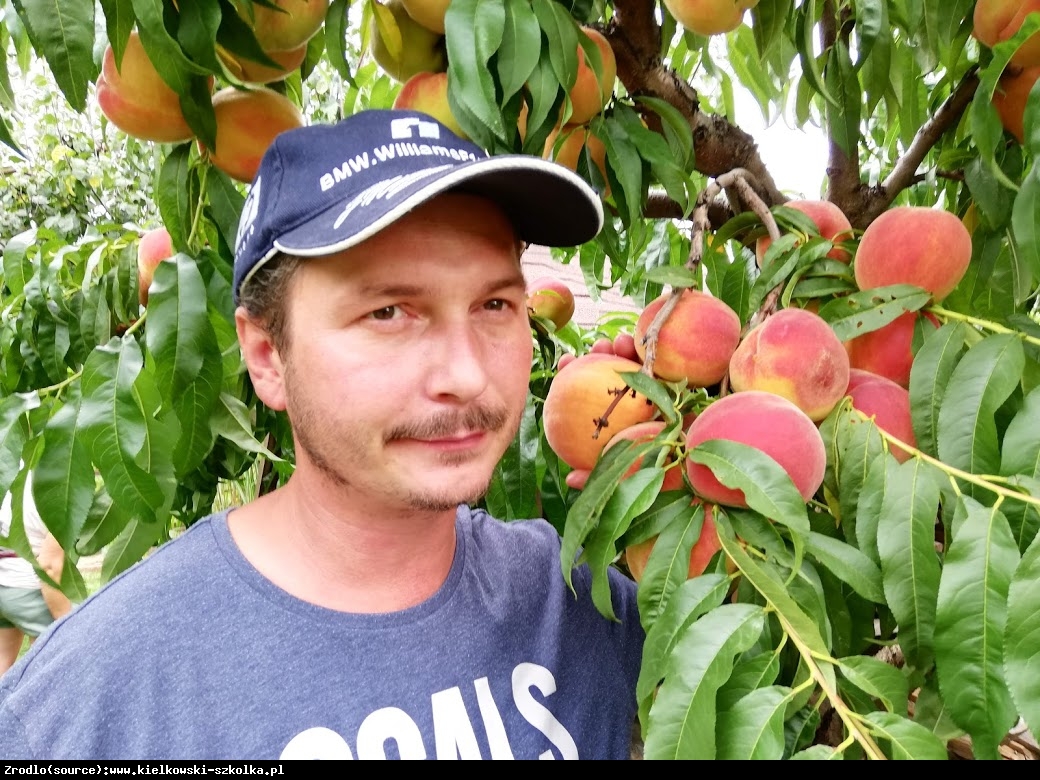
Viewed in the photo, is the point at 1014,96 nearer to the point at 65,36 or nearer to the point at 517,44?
the point at 517,44

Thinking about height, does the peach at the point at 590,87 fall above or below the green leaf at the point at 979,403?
above

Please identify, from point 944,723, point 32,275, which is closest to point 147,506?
point 32,275

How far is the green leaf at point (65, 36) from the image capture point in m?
0.71

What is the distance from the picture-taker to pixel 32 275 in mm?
1405

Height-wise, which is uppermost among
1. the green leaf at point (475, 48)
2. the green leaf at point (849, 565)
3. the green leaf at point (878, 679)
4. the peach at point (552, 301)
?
the green leaf at point (475, 48)

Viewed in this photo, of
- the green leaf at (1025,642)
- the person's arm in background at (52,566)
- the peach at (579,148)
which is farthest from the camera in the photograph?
the person's arm in background at (52,566)

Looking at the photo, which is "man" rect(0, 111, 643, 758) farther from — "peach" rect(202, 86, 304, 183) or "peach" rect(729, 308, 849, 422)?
"peach" rect(729, 308, 849, 422)

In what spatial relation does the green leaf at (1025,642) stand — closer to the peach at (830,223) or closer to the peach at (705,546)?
the peach at (705,546)

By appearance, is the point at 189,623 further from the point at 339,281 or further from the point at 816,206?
the point at 816,206

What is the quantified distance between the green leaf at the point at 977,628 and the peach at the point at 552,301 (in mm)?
1321

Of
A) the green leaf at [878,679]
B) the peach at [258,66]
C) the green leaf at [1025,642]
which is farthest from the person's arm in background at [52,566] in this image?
the green leaf at [1025,642]

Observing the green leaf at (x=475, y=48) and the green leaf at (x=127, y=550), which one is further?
the green leaf at (x=127, y=550)

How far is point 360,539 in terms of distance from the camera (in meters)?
0.99
